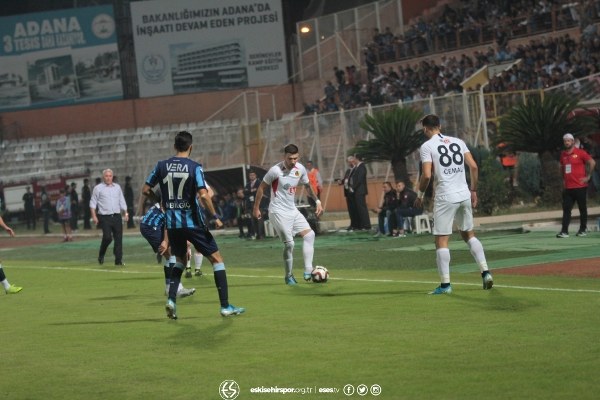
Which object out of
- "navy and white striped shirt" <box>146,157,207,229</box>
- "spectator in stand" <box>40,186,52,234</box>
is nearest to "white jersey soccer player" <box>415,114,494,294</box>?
"navy and white striped shirt" <box>146,157,207,229</box>

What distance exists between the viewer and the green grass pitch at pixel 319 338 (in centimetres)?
884

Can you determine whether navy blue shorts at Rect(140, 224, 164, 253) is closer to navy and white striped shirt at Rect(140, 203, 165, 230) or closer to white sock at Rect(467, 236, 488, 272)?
navy and white striped shirt at Rect(140, 203, 165, 230)

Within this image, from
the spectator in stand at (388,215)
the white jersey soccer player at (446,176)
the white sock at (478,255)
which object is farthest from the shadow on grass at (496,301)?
the spectator in stand at (388,215)

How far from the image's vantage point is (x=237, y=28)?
2286 inches

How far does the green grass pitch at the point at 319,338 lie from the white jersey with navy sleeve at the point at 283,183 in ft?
4.08

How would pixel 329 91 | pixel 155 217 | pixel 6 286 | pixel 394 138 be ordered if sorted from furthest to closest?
pixel 329 91 < pixel 394 138 < pixel 6 286 < pixel 155 217

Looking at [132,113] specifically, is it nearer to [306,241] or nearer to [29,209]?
[29,209]

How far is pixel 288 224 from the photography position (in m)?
17.7

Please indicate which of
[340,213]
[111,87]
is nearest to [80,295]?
[340,213]

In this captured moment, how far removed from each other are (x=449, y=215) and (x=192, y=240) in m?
3.24

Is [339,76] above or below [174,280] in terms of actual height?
above

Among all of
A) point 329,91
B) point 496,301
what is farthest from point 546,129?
point 496,301

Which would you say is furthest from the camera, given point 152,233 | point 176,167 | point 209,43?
point 209,43

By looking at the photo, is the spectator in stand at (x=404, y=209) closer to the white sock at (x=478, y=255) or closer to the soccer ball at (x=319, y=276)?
the soccer ball at (x=319, y=276)
